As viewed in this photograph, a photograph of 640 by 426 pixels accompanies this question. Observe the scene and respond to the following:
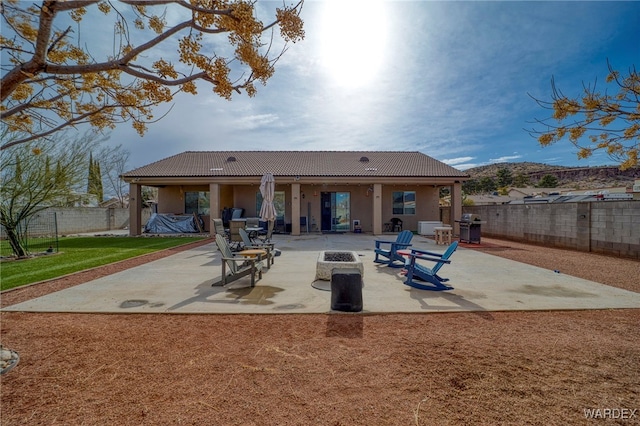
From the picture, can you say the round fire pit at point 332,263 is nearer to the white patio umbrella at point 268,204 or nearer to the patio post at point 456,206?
the white patio umbrella at point 268,204

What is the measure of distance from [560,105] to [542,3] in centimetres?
484

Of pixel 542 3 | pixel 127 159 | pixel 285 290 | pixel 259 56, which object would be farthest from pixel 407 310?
pixel 127 159

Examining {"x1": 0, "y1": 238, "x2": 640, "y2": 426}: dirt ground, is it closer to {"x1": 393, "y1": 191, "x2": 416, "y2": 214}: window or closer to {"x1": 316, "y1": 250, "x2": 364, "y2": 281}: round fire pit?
{"x1": 316, "y1": 250, "x2": 364, "y2": 281}: round fire pit

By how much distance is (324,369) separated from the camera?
2699 millimetres

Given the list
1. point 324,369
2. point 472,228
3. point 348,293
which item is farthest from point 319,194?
point 324,369

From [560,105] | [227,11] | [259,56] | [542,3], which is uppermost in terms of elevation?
[542,3]

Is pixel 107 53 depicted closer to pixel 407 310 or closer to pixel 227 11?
pixel 227 11

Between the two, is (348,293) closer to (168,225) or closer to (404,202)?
(404,202)

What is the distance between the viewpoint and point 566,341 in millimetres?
3246

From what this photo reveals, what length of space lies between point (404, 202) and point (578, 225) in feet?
28.7

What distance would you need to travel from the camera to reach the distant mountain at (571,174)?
42125 mm

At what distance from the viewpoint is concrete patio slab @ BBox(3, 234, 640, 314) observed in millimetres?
4352

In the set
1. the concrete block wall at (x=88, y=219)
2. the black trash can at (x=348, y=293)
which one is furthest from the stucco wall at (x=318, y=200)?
the black trash can at (x=348, y=293)

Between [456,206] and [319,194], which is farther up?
[319,194]
